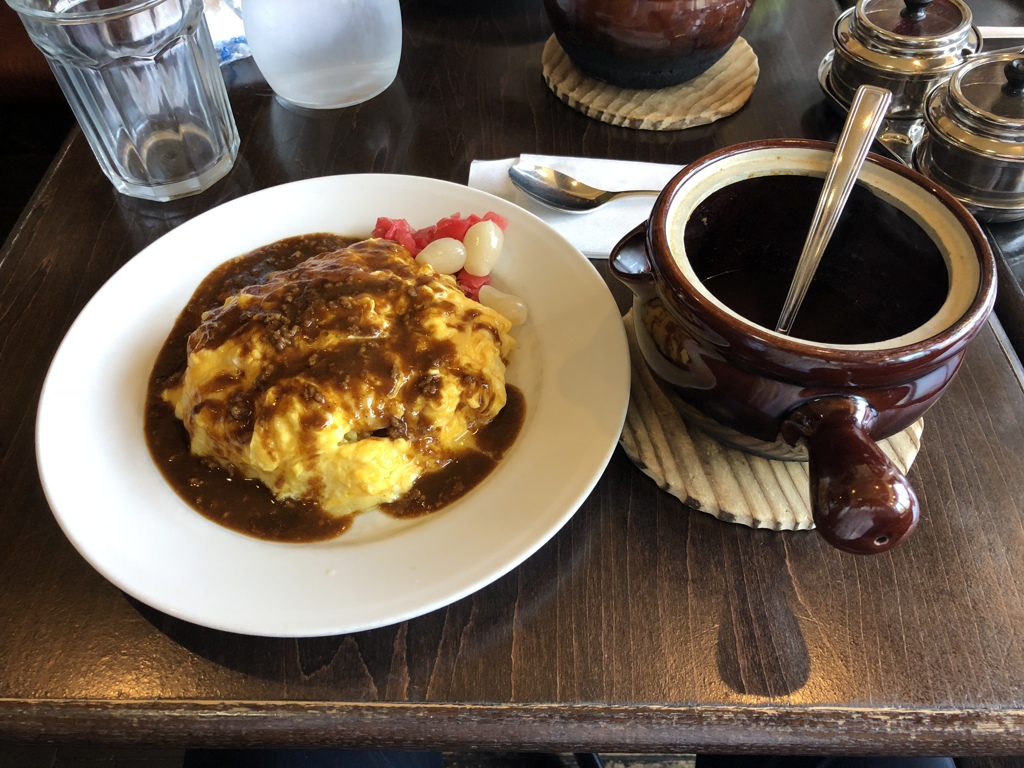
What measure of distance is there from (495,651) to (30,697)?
1.70ft

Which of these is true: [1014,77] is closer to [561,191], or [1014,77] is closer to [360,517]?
[561,191]

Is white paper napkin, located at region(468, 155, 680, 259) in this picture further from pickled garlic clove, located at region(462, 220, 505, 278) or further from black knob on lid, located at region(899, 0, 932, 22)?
black knob on lid, located at region(899, 0, 932, 22)

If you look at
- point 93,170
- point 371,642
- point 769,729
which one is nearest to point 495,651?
point 371,642

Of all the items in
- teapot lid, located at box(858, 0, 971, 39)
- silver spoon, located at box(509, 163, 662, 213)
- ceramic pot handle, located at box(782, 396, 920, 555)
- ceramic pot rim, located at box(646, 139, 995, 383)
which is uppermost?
ceramic pot rim, located at box(646, 139, 995, 383)

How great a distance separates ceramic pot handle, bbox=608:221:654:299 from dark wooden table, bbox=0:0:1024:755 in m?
0.26

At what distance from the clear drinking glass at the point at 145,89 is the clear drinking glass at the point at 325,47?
14 cm

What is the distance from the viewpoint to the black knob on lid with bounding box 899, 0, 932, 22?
4.82ft

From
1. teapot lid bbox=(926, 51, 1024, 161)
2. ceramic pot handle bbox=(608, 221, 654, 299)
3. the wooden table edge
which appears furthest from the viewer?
teapot lid bbox=(926, 51, 1024, 161)

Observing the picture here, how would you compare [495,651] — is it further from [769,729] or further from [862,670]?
[862,670]

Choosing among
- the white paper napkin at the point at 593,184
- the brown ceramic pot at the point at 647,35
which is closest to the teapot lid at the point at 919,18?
the brown ceramic pot at the point at 647,35

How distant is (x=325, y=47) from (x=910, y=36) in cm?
123

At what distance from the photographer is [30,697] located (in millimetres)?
807

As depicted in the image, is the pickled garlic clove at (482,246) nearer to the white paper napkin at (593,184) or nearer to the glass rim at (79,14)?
the white paper napkin at (593,184)

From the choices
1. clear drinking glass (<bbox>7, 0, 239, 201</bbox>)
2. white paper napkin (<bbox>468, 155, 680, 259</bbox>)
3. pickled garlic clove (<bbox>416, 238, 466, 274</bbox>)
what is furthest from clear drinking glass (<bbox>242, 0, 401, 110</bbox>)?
pickled garlic clove (<bbox>416, 238, 466, 274</bbox>)
